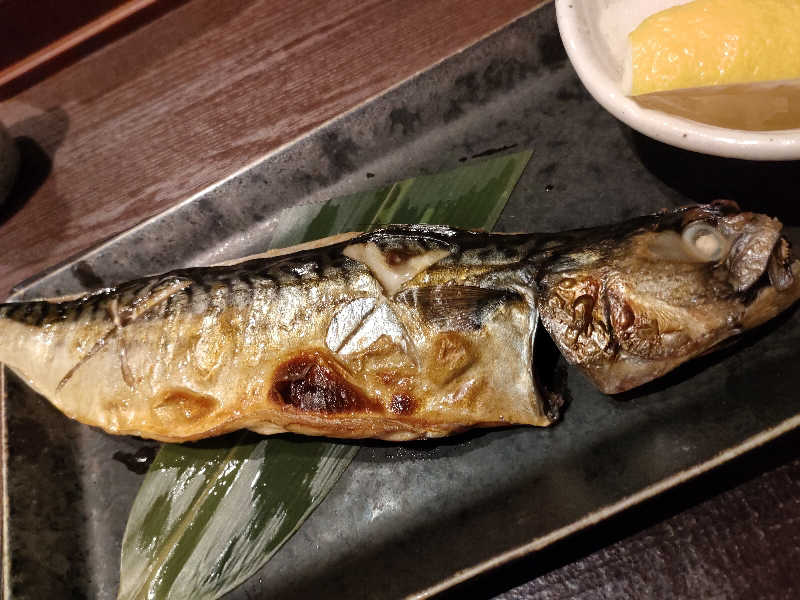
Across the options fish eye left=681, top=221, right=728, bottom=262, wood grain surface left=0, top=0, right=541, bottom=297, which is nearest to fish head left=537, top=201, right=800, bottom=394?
fish eye left=681, top=221, right=728, bottom=262

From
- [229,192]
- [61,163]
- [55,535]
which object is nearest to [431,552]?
[55,535]

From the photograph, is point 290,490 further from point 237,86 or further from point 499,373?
point 237,86

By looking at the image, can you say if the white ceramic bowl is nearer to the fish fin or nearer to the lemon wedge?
the lemon wedge

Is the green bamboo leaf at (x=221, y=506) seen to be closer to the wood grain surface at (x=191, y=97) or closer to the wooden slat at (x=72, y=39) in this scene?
the wood grain surface at (x=191, y=97)

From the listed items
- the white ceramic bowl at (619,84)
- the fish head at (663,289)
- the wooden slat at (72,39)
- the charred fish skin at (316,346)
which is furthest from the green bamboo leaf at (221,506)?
the wooden slat at (72,39)

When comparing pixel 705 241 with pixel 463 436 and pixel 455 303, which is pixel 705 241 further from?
pixel 463 436

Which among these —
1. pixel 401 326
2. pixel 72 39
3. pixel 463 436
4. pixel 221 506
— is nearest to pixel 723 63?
pixel 401 326
